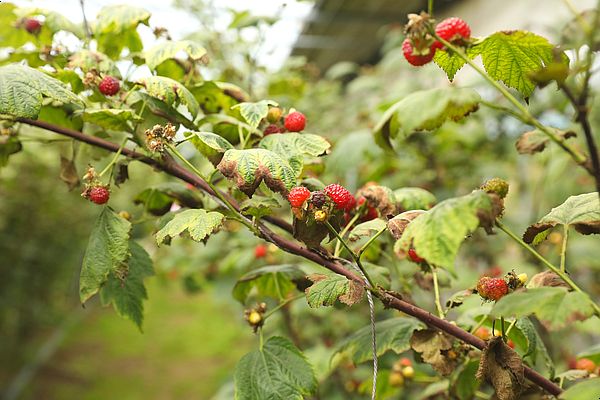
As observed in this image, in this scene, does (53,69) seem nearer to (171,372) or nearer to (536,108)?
(536,108)

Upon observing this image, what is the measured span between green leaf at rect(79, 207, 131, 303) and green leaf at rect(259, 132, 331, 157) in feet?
1.10

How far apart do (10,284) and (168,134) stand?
4845 mm

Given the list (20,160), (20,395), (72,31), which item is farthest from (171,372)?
(72,31)

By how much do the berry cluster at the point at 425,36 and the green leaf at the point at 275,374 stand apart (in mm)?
644

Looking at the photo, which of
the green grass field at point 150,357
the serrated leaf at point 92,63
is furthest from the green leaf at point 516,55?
the green grass field at point 150,357

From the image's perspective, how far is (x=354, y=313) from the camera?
9.15ft

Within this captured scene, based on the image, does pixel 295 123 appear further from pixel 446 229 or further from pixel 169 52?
pixel 446 229

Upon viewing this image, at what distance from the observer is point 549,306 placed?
69 centimetres

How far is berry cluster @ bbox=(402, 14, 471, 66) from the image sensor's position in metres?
0.74

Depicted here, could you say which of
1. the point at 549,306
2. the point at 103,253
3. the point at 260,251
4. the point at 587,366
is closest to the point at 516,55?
the point at 549,306

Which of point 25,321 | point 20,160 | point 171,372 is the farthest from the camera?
point 25,321

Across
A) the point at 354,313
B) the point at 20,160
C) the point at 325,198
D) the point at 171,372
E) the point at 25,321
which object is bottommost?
the point at 25,321

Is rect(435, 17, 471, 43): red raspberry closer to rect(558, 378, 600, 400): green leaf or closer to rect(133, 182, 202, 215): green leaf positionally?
rect(558, 378, 600, 400): green leaf

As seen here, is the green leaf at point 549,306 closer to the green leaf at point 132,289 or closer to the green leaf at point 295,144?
the green leaf at point 295,144
